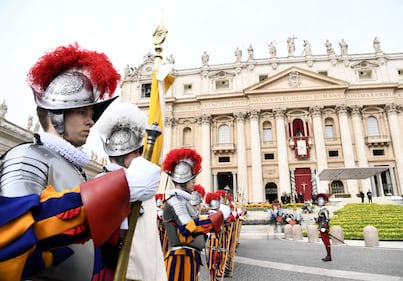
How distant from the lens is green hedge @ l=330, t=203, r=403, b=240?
46.1 feet

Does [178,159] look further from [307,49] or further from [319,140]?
[307,49]

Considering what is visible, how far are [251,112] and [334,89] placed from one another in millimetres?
10663

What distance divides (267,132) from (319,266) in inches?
1118

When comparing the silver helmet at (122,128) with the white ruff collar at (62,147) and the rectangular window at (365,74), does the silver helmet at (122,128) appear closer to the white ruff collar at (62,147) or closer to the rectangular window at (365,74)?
the white ruff collar at (62,147)

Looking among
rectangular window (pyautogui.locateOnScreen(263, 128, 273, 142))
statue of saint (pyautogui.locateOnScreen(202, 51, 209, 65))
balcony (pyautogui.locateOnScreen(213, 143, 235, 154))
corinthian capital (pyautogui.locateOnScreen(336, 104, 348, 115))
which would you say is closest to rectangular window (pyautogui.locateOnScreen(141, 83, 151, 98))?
statue of saint (pyautogui.locateOnScreen(202, 51, 209, 65))

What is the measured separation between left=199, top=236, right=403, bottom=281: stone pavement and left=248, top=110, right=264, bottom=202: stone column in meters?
21.4

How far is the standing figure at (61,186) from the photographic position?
1053mm

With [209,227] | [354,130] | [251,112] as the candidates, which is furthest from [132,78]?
[209,227]

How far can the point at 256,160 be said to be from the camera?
33.4m

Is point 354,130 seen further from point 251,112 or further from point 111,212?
point 111,212

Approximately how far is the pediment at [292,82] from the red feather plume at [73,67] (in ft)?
113

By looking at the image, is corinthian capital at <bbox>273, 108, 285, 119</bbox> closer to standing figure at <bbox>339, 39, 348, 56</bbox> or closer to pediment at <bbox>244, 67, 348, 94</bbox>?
pediment at <bbox>244, 67, 348, 94</bbox>

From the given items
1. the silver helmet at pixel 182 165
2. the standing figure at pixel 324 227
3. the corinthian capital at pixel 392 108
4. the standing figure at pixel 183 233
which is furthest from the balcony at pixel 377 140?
the standing figure at pixel 183 233

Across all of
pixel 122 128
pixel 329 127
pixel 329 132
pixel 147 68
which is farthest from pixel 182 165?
pixel 147 68
